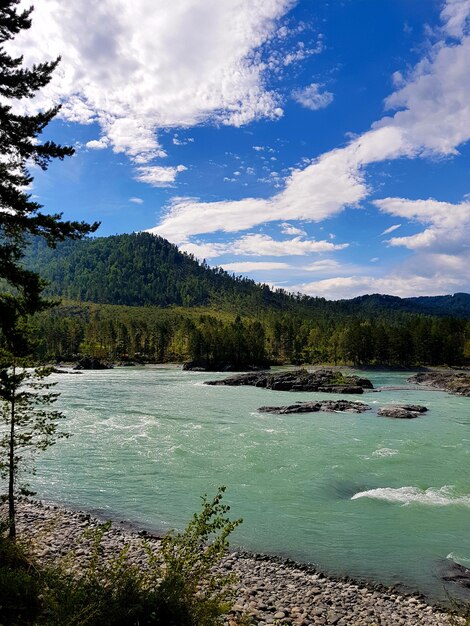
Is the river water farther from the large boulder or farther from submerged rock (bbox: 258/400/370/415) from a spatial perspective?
the large boulder

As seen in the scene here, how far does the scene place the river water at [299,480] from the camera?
19.4m

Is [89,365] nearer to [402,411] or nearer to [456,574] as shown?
[402,411]

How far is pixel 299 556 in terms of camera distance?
18.4m

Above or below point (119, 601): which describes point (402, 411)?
below

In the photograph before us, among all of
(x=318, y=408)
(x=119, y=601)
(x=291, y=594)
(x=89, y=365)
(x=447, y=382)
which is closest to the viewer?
(x=119, y=601)

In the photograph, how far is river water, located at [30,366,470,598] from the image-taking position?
1936 centimetres

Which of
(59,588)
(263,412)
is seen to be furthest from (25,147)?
(263,412)

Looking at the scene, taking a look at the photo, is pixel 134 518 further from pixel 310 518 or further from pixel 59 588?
pixel 59 588

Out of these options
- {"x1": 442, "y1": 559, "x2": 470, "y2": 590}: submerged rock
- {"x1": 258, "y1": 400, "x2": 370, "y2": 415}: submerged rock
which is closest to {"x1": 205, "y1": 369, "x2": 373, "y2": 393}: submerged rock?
{"x1": 258, "y1": 400, "x2": 370, "y2": 415}: submerged rock

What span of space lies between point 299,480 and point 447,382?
7914 centimetres

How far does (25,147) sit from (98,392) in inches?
2679

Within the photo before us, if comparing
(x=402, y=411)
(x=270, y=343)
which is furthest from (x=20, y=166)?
(x=270, y=343)

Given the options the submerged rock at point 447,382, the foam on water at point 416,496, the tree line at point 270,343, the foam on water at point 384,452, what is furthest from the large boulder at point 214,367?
the foam on water at point 416,496

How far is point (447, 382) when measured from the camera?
95375mm
